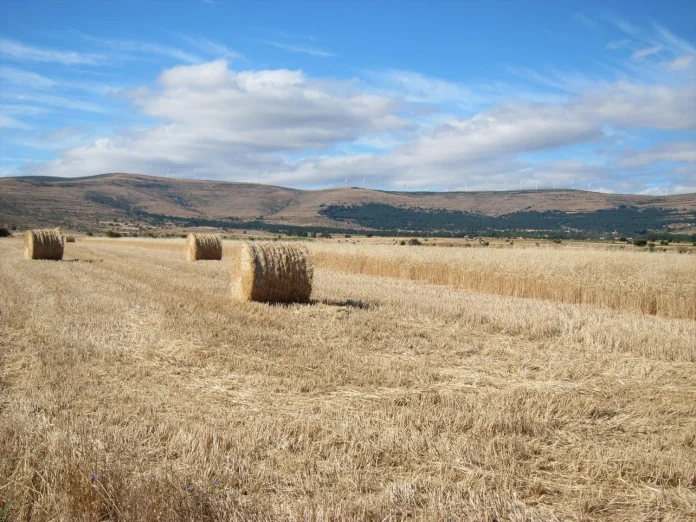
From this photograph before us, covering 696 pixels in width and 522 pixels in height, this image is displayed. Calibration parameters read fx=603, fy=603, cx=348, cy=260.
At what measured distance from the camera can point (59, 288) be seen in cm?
1605

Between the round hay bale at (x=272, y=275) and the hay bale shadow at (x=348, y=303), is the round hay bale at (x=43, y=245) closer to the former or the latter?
the round hay bale at (x=272, y=275)

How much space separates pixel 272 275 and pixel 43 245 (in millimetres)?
18195

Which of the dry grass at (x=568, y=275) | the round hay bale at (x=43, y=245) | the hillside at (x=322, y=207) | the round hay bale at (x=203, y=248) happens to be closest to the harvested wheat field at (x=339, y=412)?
the dry grass at (x=568, y=275)

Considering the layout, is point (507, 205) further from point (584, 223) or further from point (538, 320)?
point (538, 320)

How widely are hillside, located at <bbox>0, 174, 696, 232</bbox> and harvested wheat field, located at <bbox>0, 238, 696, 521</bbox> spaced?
→ 3823 inches

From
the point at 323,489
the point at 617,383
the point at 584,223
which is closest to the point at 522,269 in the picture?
the point at 617,383

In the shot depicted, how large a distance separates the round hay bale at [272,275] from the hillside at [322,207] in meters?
92.9

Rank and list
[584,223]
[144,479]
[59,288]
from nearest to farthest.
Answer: [144,479] < [59,288] < [584,223]

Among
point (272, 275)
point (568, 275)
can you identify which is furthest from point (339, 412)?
point (568, 275)

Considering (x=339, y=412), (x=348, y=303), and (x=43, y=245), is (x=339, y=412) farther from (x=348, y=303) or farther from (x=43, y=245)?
(x=43, y=245)

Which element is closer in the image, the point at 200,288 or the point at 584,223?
the point at 200,288

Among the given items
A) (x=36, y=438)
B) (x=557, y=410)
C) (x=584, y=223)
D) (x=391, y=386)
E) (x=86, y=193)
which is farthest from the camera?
(x=86, y=193)

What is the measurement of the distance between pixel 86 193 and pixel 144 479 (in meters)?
169

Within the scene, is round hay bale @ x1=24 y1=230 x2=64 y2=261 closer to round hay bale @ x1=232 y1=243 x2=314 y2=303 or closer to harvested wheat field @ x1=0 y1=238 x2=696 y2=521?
harvested wheat field @ x1=0 y1=238 x2=696 y2=521
